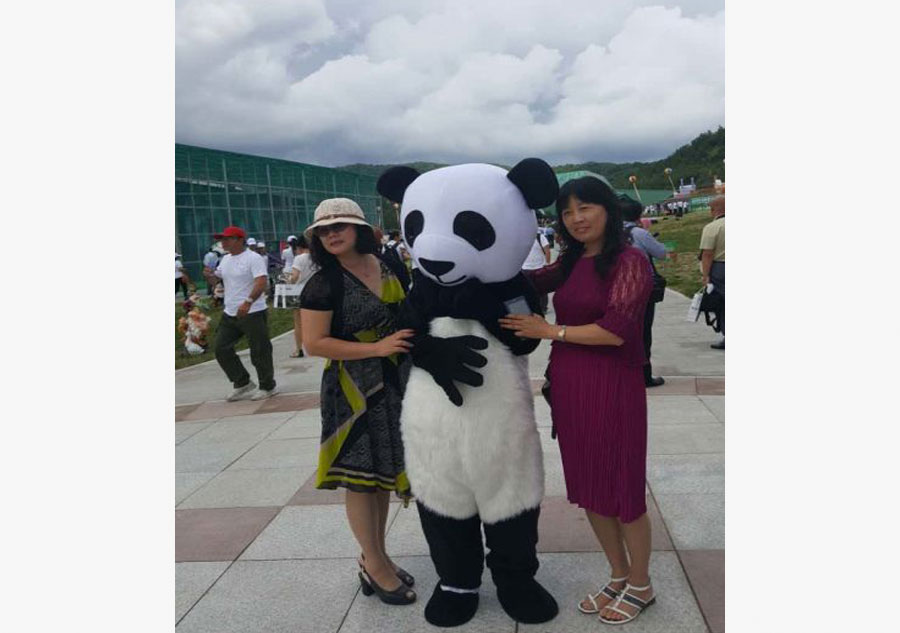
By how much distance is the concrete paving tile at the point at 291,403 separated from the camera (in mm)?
6480

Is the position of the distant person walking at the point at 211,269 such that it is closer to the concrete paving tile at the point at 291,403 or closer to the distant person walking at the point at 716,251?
the concrete paving tile at the point at 291,403

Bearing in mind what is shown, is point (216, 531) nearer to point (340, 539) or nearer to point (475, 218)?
point (340, 539)

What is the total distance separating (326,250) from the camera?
9.12 ft

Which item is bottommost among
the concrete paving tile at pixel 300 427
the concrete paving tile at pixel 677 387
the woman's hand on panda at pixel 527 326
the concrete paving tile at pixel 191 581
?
the concrete paving tile at pixel 191 581

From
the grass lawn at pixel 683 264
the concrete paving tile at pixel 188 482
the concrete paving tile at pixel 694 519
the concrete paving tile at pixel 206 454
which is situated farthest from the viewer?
the grass lawn at pixel 683 264

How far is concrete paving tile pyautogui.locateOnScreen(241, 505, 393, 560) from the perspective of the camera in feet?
11.3

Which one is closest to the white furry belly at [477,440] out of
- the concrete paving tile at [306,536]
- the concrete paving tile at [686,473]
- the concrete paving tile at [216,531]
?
the concrete paving tile at [306,536]

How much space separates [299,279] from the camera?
8.48 metres

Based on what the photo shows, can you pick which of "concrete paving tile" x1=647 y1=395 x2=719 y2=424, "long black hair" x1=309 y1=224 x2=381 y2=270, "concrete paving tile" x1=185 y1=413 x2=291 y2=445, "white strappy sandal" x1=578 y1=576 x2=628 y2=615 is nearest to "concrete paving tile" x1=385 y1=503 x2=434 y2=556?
"white strappy sandal" x1=578 y1=576 x2=628 y2=615

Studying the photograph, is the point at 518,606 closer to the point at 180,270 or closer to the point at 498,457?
the point at 498,457

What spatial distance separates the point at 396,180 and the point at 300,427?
3559mm

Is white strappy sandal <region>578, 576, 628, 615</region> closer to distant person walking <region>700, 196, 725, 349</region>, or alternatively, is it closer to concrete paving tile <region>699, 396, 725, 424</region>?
concrete paving tile <region>699, 396, 725, 424</region>

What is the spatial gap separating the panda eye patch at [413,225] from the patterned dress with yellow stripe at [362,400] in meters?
0.34

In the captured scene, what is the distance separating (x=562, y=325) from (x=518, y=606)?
A: 1.15 m
